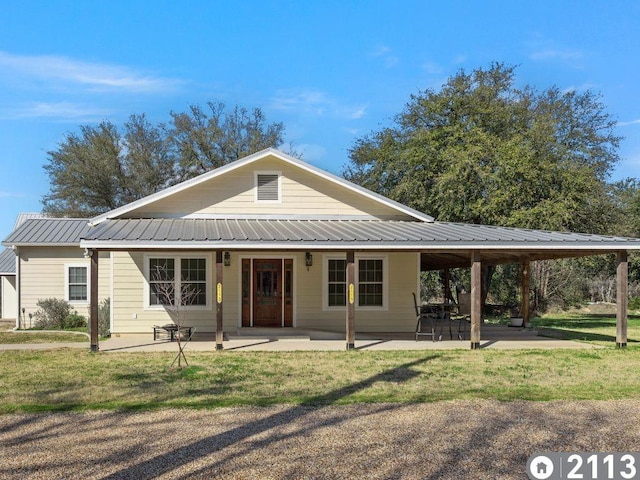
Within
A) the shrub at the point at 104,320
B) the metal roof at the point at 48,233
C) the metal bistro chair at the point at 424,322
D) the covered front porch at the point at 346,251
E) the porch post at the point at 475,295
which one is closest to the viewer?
the covered front porch at the point at 346,251

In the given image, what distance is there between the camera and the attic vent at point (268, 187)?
16391 mm

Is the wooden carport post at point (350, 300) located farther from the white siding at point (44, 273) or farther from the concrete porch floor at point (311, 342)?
the white siding at point (44, 273)

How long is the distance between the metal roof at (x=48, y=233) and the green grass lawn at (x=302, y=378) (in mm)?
7804

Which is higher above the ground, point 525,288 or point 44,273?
point 44,273

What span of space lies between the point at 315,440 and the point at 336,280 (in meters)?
10.5

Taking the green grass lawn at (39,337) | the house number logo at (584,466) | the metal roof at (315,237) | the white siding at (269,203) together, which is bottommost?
the green grass lawn at (39,337)

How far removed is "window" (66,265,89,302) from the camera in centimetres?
2042

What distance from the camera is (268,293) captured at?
16.5m

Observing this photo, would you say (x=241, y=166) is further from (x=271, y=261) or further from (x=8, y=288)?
(x=8, y=288)

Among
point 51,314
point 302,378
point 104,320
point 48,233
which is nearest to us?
point 302,378

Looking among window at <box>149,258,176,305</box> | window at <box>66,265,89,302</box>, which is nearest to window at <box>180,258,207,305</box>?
window at <box>149,258,176,305</box>

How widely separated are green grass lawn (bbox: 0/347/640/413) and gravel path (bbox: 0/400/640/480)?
59 centimetres

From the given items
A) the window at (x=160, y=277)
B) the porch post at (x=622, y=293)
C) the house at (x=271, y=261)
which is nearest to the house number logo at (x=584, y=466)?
the porch post at (x=622, y=293)

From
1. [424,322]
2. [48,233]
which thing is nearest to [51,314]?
[48,233]
